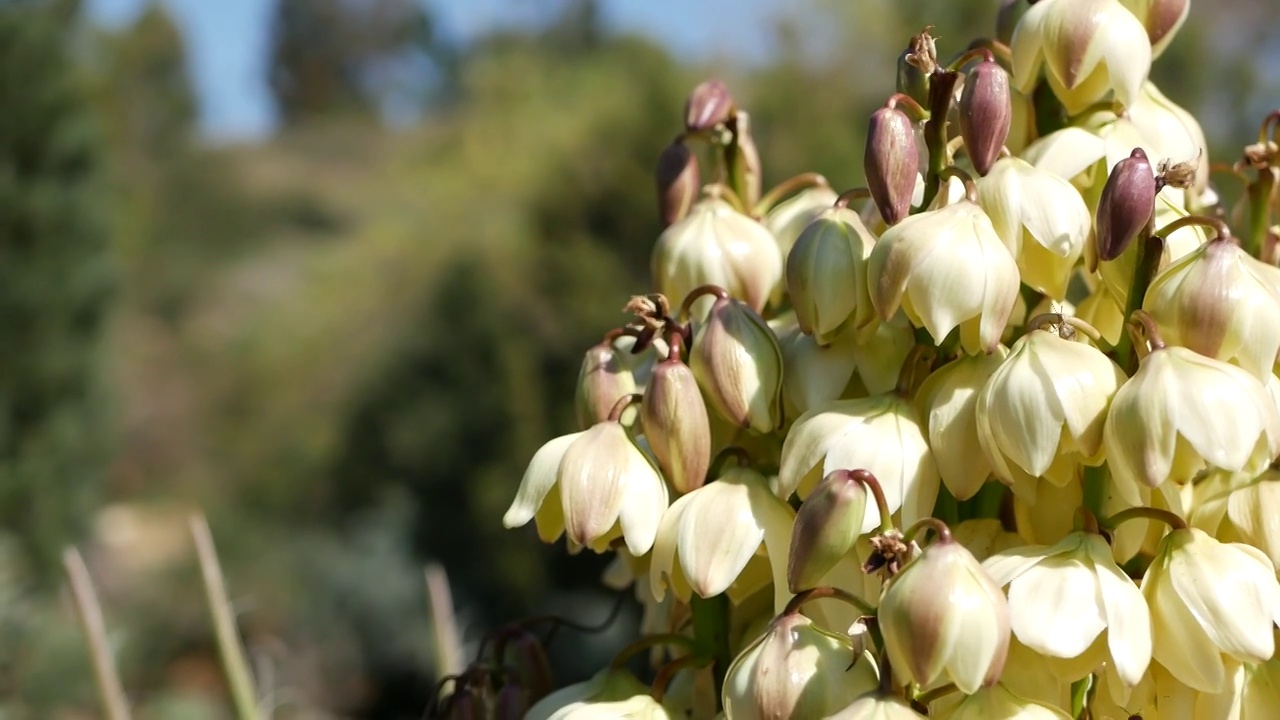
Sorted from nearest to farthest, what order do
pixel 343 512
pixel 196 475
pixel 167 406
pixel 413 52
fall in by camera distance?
1. pixel 343 512
2. pixel 196 475
3. pixel 167 406
4. pixel 413 52

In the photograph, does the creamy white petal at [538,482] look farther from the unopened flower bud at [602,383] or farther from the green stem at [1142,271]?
the green stem at [1142,271]

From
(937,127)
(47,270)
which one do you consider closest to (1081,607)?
(937,127)

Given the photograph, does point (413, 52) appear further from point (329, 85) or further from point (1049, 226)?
point (1049, 226)

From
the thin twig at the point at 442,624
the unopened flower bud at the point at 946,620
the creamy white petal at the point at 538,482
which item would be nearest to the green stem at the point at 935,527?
the unopened flower bud at the point at 946,620

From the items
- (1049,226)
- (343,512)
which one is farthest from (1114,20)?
(343,512)

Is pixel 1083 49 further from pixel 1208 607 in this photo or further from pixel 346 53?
pixel 346 53
